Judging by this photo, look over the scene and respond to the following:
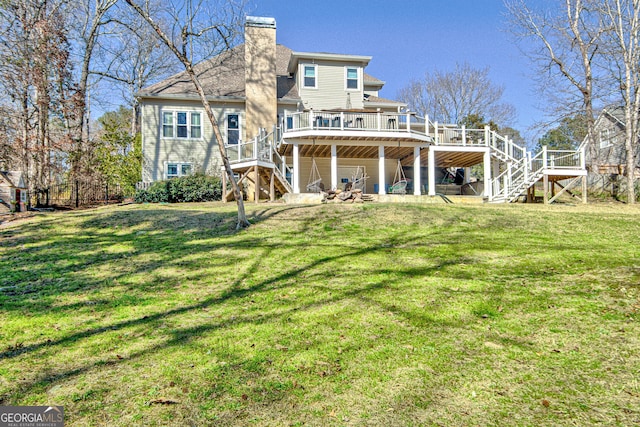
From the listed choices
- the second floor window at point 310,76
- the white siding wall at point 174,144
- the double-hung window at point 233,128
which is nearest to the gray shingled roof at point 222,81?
the white siding wall at point 174,144

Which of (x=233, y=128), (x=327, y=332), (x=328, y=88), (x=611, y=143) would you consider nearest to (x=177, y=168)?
(x=233, y=128)

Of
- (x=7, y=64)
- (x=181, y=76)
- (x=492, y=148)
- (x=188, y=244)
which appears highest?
A: (x=181, y=76)

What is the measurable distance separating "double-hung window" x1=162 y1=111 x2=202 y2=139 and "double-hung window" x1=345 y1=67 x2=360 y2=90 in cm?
840

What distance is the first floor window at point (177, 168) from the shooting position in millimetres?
20609

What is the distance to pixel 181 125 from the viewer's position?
20.6 m

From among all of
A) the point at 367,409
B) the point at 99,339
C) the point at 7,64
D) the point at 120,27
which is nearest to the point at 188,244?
the point at 99,339

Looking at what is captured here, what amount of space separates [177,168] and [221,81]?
562 centimetres

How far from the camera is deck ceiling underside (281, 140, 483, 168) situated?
714 inches

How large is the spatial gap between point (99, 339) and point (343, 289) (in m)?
2.93

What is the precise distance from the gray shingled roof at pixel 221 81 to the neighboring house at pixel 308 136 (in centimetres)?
6

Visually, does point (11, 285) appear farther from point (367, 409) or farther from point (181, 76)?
point (181, 76)

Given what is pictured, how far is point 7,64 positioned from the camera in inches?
622

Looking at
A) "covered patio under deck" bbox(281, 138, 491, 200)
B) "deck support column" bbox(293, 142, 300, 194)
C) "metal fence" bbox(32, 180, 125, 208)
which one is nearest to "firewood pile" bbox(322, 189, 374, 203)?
"covered patio under deck" bbox(281, 138, 491, 200)

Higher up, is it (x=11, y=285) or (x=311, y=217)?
(x=311, y=217)
